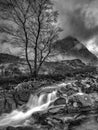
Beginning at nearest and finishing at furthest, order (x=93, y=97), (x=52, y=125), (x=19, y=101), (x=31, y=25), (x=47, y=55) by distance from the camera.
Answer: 1. (x=52, y=125)
2. (x=93, y=97)
3. (x=19, y=101)
4. (x=31, y=25)
5. (x=47, y=55)

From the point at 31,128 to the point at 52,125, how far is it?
3.05 feet

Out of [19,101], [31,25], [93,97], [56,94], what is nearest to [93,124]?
[93,97]

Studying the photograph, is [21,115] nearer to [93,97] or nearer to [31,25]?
[93,97]

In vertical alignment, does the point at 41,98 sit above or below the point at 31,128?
above

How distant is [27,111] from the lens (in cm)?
861

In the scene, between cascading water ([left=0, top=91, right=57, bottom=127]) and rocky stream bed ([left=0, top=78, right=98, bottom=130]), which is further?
cascading water ([left=0, top=91, right=57, bottom=127])

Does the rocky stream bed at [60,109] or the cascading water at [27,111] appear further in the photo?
the cascading water at [27,111]

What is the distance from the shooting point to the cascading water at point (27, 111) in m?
7.40

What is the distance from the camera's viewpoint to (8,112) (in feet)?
28.1

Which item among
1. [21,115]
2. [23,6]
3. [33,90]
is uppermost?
[23,6]

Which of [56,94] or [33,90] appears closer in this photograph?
[56,94]

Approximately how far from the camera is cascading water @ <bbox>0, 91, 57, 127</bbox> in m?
7.40

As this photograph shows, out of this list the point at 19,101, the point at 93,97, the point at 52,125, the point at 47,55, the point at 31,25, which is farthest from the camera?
the point at 47,55

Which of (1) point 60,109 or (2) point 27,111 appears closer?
(1) point 60,109
